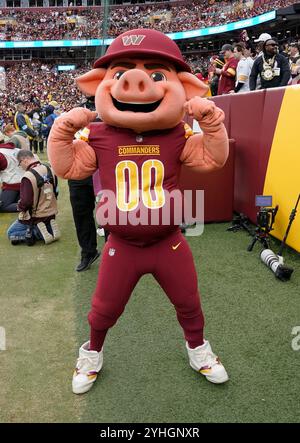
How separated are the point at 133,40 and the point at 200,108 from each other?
481 mm

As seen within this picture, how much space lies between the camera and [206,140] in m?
2.22

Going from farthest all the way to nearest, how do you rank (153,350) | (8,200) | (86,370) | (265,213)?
(8,200) → (265,213) → (153,350) → (86,370)

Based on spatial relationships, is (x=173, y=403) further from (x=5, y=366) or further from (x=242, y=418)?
(x=5, y=366)

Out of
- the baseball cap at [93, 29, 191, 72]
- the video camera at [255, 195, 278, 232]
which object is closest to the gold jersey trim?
the baseball cap at [93, 29, 191, 72]

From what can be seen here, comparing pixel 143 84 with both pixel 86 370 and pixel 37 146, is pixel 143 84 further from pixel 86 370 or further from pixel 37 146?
pixel 37 146

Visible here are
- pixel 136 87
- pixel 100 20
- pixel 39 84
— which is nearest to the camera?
pixel 136 87

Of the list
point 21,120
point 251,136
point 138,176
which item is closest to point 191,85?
point 138,176

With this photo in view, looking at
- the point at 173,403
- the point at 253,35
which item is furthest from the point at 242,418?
the point at 253,35

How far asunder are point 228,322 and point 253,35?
119 ft

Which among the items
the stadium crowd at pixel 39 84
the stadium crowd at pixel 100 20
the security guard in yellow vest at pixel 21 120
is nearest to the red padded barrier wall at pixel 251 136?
the security guard in yellow vest at pixel 21 120

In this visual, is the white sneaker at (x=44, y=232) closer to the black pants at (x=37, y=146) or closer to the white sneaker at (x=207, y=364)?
the white sneaker at (x=207, y=364)

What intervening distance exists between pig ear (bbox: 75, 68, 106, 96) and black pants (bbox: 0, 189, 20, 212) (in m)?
4.99

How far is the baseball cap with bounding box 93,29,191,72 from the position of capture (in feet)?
7.06

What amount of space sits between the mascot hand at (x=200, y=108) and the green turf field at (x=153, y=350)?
1443 mm
